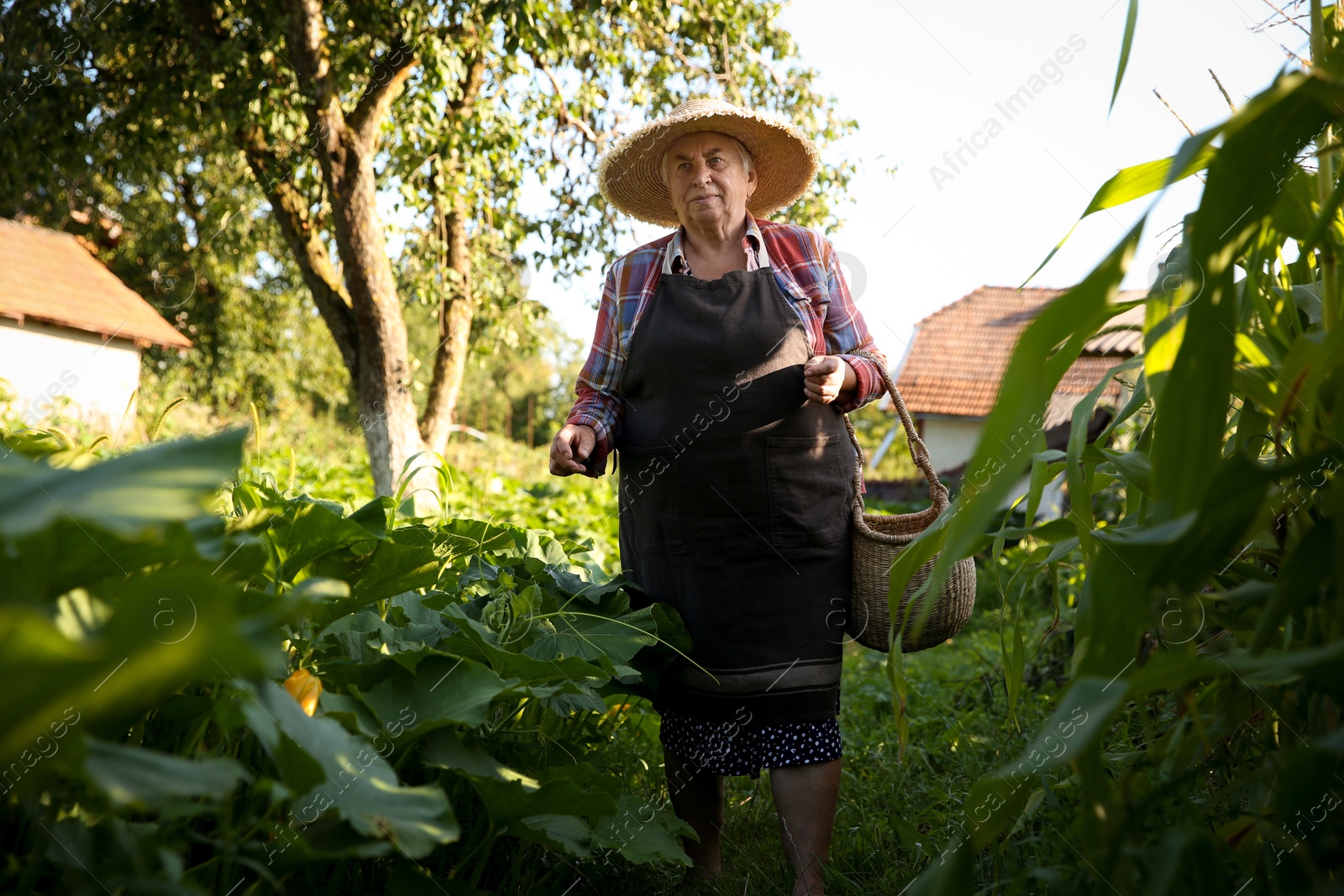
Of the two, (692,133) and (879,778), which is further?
(879,778)

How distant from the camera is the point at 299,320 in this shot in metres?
18.5

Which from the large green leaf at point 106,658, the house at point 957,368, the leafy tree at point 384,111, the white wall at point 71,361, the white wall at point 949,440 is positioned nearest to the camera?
the large green leaf at point 106,658

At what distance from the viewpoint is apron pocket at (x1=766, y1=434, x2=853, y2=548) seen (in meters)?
2.01

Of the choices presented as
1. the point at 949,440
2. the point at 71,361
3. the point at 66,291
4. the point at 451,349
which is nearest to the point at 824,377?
the point at 451,349

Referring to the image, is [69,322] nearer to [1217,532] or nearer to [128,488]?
[128,488]

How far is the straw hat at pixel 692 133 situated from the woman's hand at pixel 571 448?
2.40ft

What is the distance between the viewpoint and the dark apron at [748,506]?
2.01m

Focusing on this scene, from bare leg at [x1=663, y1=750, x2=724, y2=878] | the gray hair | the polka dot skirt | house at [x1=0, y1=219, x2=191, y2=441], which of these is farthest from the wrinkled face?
house at [x1=0, y1=219, x2=191, y2=441]

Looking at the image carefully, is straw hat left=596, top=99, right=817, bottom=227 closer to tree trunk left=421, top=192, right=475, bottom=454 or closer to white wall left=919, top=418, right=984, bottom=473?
tree trunk left=421, top=192, right=475, bottom=454

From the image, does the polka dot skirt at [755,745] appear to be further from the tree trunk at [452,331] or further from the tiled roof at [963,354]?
the tiled roof at [963,354]

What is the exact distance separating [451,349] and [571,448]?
5.10m

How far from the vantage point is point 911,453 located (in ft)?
6.82

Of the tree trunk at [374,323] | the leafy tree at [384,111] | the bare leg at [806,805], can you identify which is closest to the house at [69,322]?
the leafy tree at [384,111]

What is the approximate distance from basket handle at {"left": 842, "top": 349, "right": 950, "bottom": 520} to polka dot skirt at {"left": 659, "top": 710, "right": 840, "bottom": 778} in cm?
47
